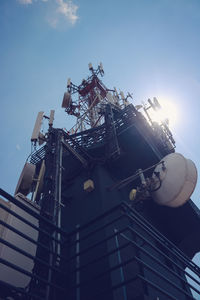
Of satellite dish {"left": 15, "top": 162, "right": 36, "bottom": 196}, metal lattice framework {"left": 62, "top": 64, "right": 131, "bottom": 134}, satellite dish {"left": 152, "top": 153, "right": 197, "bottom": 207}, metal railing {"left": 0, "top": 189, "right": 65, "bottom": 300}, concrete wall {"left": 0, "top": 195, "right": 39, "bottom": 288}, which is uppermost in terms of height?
metal lattice framework {"left": 62, "top": 64, "right": 131, "bottom": 134}

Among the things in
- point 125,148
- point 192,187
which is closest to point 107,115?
point 125,148

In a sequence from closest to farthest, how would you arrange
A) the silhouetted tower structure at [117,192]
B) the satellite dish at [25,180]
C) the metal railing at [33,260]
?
the metal railing at [33,260] < the silhouetted tower structure at [117,192] < the satellite dish at [25,180]

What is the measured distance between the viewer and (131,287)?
8.88m

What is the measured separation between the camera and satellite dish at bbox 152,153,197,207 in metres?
10.8

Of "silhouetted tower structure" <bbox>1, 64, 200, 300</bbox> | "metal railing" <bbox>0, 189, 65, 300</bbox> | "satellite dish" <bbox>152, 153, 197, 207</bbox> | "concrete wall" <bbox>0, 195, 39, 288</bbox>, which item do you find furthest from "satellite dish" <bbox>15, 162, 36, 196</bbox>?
"satellite dish" <bbox>152, 153, 197, 207</bbox>

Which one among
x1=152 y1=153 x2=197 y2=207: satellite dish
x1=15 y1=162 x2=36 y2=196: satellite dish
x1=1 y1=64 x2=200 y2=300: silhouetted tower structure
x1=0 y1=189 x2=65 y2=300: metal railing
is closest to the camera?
x1=0 y1=189 x2=65 y2=300: metal railing

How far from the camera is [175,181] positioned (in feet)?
36.1

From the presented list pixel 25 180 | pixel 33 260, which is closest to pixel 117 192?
pixel 25 180

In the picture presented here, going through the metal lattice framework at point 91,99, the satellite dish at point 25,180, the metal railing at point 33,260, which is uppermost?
the metal lattice framework at point 91,99

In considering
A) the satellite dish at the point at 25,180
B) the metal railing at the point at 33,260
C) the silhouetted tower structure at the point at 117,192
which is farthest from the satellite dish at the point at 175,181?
the metal railing at the point at 33,260

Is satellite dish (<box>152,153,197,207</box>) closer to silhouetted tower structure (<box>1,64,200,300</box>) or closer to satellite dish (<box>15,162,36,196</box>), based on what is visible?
silhouetted tower structure (<box>1,64,200,300</box>)

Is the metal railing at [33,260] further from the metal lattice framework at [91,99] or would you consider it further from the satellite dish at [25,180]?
the metal lattice framework at [91,99]

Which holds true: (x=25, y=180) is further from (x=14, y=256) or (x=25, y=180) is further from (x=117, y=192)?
(x=117, y=192)

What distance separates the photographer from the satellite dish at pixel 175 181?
35.4ft
